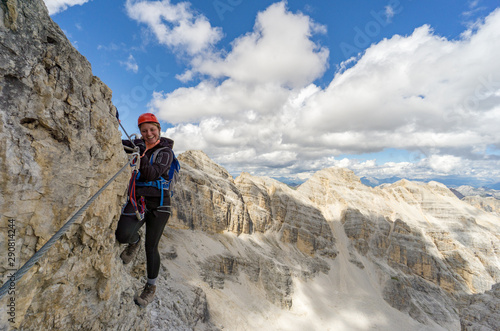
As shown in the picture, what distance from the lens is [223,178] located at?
60.8m

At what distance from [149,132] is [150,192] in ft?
5.91

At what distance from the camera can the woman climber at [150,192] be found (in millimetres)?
6465

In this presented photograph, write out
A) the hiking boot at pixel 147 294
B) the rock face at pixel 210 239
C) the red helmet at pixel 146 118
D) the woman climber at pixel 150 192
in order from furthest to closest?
the hiking boot at pixel 147 294
the red helmet at pixel 146 118
the woman climber at pixel 150 192
the rock face at pixel 210 239

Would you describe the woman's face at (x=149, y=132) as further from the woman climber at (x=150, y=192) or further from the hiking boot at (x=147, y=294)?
the hiking boot at (x=147, y=294)

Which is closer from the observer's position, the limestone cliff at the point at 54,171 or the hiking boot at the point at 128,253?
the limestone cliff at the point at 54,171

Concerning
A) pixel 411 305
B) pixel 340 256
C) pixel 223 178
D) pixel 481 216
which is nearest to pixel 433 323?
pixel 411 305

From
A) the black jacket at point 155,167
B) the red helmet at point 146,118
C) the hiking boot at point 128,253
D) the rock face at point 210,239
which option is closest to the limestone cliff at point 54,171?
the rock face at point 210,239

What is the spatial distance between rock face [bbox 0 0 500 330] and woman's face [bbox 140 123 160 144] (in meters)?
1.19

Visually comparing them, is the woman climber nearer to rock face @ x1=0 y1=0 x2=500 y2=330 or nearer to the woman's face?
the woman's face

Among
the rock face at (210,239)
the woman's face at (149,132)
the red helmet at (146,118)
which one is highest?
the red helmet at (146,118)

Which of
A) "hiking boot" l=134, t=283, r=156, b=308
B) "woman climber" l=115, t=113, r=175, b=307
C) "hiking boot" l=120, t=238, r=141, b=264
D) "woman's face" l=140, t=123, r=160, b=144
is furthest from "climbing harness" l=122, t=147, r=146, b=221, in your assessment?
"hiking boot" l=134, t=283, r=156, b=308

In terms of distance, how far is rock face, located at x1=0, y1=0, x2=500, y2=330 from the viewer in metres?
4.87

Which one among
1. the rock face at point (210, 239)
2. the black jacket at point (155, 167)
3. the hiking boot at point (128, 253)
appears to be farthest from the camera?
the hiking boot at point (128, 253)

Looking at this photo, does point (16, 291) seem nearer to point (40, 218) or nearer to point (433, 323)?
point (40, 218)
